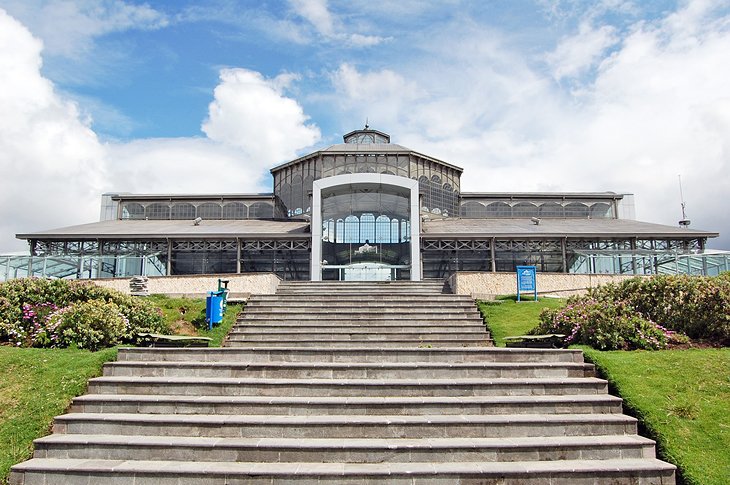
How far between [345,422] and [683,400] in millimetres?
5669

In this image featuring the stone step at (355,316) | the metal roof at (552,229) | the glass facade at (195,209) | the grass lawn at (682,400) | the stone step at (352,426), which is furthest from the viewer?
the glass facade at (195,209)

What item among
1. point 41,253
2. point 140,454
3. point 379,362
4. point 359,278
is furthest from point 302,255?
point 140,454

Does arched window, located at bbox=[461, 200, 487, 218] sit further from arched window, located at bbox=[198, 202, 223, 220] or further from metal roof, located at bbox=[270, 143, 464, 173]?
arched window, located at bbox=[198, 202, 223, 220]

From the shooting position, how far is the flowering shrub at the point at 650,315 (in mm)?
11867

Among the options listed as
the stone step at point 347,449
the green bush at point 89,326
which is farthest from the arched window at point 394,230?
the stone step at point 347,449

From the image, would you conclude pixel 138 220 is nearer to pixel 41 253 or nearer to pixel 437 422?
pixel 41 253

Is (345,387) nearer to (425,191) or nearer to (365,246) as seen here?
(365,246)

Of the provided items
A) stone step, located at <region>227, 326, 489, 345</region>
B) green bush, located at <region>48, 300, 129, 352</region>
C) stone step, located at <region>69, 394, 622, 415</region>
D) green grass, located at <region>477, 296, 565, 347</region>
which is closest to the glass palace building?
green grass, located at <region>477, 296, 565, 347</region>

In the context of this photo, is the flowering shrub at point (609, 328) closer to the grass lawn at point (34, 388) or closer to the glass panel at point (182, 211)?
the grass lawn at point (34, 388)

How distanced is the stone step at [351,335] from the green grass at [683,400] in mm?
4007

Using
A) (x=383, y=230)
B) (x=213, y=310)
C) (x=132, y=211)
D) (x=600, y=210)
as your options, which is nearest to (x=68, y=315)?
(x=213, y=310)

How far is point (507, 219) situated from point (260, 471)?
111 feet

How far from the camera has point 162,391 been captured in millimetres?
9438

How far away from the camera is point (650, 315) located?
13445mm
